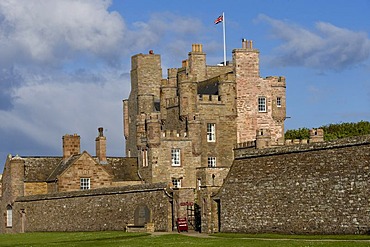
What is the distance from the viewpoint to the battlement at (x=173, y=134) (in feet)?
260

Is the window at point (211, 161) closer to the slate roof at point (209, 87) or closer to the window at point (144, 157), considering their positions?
the slate roof at point (209, 87)

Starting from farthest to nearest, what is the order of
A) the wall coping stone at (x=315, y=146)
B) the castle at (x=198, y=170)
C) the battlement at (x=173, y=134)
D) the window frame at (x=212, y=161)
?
the window frame at (x=212, y=161) < the battlement at (x=173, y=134) < the castle at (x=198, y=170) < the wall coping stone at (x=315, y=146)

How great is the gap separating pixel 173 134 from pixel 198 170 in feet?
12.8

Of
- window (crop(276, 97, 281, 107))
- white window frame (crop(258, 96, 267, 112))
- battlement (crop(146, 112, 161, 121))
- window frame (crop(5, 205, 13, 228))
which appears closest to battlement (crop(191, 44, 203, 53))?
white window frame (crop(258, 96, 267, 112))

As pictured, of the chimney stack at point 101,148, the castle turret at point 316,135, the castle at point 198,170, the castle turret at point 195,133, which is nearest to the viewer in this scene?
the castle at point 198,170

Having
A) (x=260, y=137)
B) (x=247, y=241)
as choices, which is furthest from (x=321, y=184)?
(x=260, y=137)

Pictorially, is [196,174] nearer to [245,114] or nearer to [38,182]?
[245,114]

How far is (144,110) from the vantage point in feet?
297

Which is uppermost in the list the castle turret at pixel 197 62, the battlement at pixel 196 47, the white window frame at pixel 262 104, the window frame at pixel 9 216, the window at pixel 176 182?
the battlement at pixel 196 47

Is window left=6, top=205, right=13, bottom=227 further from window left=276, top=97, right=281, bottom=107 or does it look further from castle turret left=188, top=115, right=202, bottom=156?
window left=276, top=97, right=281, bottom=107

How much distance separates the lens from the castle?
46969mm

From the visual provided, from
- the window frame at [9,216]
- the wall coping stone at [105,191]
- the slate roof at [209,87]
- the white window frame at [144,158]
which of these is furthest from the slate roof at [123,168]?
the slate roof at [209,87]

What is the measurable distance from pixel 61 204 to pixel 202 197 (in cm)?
1683

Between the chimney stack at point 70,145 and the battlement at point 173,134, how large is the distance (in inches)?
321
